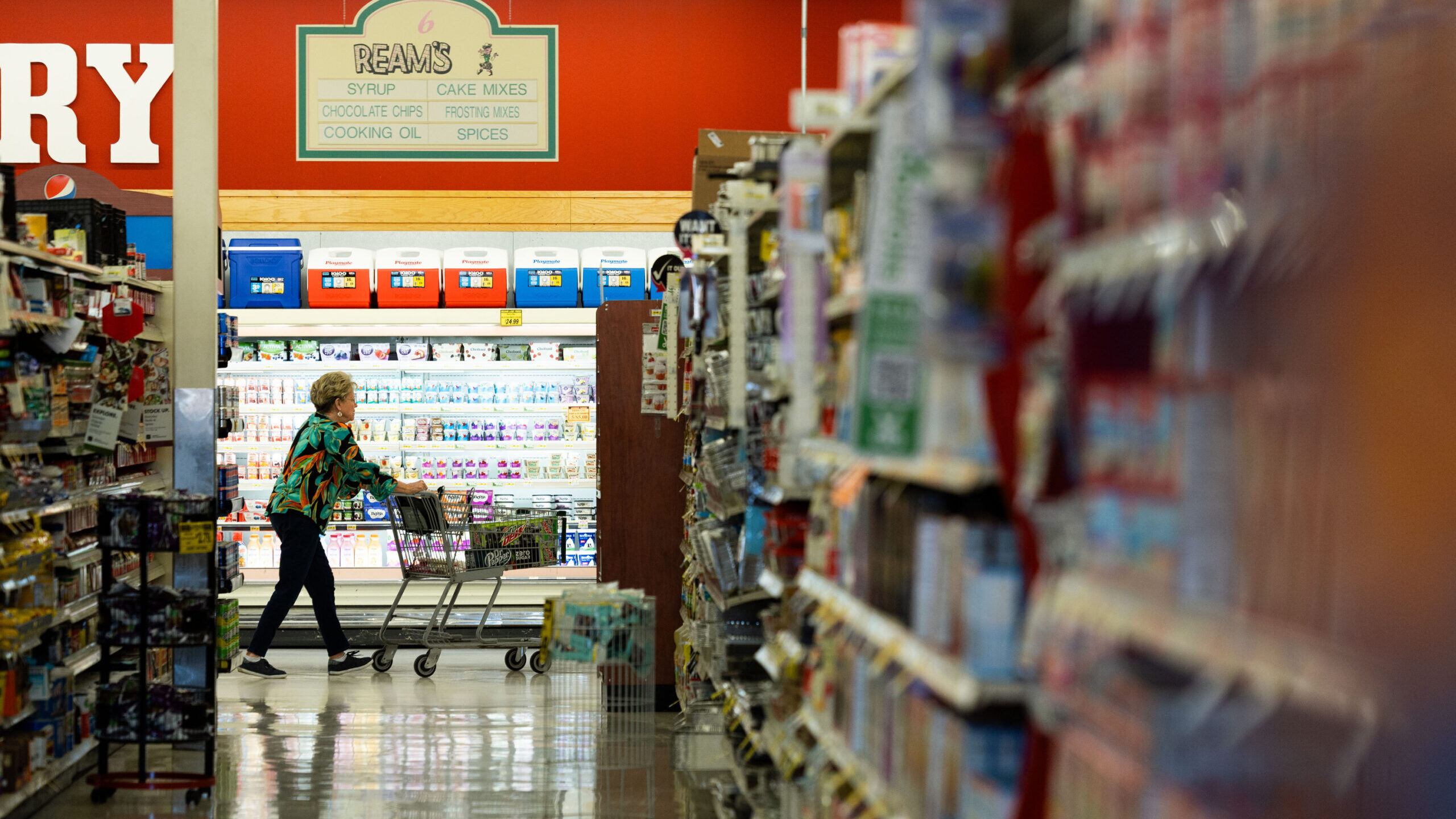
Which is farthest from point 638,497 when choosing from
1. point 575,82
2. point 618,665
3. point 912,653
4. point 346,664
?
point 912,653

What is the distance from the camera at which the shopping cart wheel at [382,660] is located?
698cm

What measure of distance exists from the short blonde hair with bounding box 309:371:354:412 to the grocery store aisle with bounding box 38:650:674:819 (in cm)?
154

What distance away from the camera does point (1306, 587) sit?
1.16 meters

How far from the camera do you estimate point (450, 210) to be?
27.4ft

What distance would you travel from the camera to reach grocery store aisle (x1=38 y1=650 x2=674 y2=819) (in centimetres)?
447

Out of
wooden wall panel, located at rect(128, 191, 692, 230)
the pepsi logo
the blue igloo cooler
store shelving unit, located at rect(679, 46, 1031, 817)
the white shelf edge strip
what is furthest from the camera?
wooden wall panel, located at rect(128, 191, 692, 230)

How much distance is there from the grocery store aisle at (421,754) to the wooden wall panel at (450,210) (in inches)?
124

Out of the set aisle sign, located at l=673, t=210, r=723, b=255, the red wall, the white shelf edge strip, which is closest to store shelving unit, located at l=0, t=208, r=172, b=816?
aisle sign, located at l=673, t=210, r=723, b=255

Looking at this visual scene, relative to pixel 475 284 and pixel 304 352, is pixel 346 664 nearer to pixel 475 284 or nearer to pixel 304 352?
pixel 304 352

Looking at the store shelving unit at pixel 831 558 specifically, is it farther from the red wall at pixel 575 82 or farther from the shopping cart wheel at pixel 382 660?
the red wall at pixel 575 82

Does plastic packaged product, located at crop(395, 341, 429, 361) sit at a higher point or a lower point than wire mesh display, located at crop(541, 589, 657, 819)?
higher

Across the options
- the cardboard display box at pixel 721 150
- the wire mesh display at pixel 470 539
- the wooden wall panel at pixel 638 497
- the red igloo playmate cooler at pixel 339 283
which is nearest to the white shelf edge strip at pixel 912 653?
the cardboard display box at pixel 721 150

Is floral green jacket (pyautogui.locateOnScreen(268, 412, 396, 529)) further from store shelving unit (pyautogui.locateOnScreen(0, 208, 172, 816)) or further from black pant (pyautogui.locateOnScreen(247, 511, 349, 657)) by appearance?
store shelving unit (pyautogui.locateOnScreen(0, 208, 172, 816))

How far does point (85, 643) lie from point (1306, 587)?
192 inches
